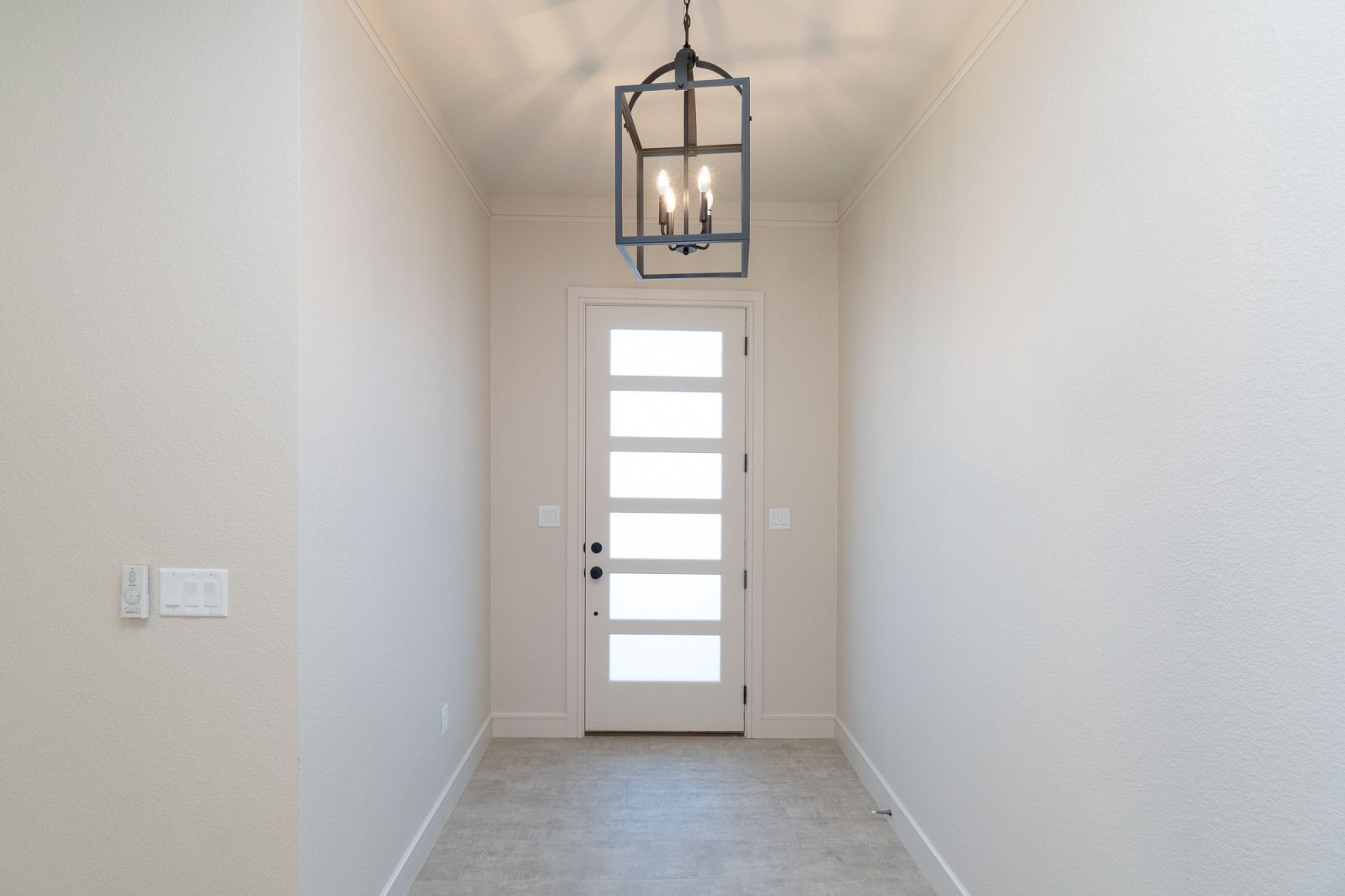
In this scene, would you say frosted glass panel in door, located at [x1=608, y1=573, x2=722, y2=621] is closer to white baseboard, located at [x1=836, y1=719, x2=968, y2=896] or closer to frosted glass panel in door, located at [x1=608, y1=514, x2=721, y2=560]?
frosted glass panel in door, located at [x1=608, y1=514, x2=721, y2=560]

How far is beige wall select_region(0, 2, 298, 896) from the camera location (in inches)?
63.8

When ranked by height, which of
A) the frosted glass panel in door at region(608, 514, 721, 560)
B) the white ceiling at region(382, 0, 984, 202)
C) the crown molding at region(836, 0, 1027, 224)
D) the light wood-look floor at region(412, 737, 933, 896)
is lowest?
the light wood-look floor at region(412, 737, 933, 896)

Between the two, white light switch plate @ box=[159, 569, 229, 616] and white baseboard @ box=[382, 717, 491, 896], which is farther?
white baseboard @ box=[382, 717, 491, 896]

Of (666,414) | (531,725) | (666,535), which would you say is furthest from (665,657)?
(666,414)

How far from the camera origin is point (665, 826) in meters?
2.90

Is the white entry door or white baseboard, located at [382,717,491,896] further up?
the white entry door

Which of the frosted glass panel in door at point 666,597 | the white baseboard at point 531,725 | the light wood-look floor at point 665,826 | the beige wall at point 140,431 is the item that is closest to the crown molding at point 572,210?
the frosted glass panel in door at point 666,597

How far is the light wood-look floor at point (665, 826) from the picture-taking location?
2.53 meters

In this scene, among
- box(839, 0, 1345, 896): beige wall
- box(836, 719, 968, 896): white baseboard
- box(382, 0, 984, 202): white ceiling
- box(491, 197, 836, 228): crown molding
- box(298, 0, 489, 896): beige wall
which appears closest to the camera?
box(839, 0, 1345, 896): beige wall

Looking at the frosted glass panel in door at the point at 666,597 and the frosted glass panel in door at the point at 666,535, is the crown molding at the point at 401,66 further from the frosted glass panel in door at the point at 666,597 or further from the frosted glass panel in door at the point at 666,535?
the frosted glass panel in door at the point at 666,597

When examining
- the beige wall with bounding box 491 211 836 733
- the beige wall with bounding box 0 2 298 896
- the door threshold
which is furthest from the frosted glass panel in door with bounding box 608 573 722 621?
the beige wall with bounding box 0 2 298 896

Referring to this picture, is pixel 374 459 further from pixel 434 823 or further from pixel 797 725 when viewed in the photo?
pixel 797 725

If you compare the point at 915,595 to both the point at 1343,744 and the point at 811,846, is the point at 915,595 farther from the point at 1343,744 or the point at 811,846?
the point at 1343,744

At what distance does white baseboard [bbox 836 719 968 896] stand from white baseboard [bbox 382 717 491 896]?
5.92 ft
